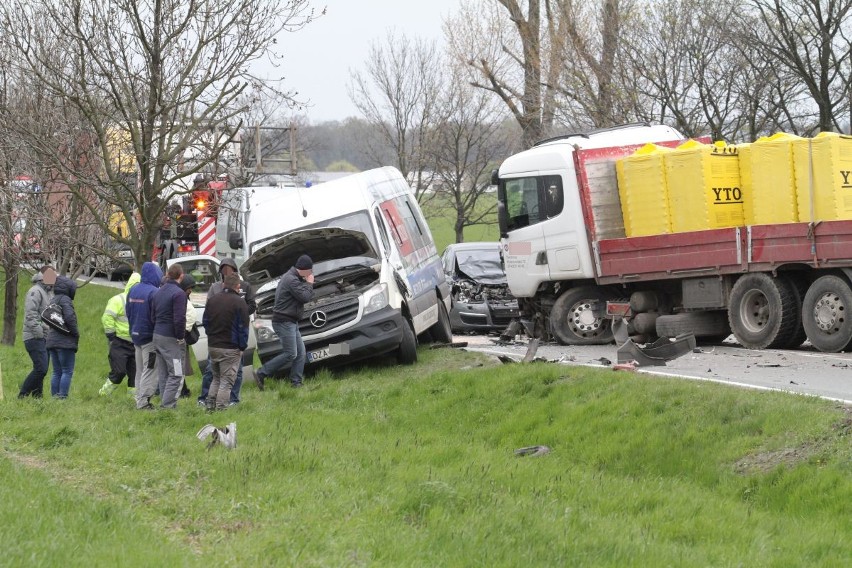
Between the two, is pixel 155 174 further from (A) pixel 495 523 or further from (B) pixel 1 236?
(A) pixel 495 523

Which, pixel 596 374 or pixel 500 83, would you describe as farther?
pixel 500 83

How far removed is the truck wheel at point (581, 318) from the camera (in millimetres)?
18156

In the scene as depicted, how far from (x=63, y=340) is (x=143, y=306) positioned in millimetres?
1816

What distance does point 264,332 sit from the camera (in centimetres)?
1499

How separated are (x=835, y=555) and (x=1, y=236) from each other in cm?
1732

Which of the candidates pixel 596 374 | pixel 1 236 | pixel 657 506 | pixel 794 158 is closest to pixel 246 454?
pixel 657 506

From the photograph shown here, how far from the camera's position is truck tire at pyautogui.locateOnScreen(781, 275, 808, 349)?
51.2ft

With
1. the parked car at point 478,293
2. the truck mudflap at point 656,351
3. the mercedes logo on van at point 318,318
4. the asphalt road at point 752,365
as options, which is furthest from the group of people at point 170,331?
the parked car at point 478,293

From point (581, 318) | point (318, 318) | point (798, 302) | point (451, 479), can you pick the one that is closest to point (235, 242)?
point (318, 318)

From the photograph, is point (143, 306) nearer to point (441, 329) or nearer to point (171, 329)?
point (171, 329)

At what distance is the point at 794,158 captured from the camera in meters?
15.5

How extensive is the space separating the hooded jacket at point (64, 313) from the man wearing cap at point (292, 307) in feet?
7.81

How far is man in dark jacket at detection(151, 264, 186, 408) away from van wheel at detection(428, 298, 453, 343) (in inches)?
229

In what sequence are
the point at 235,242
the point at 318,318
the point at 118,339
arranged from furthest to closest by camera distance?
the point at 235,242 → the point at 318,318 → the point at 118,339
